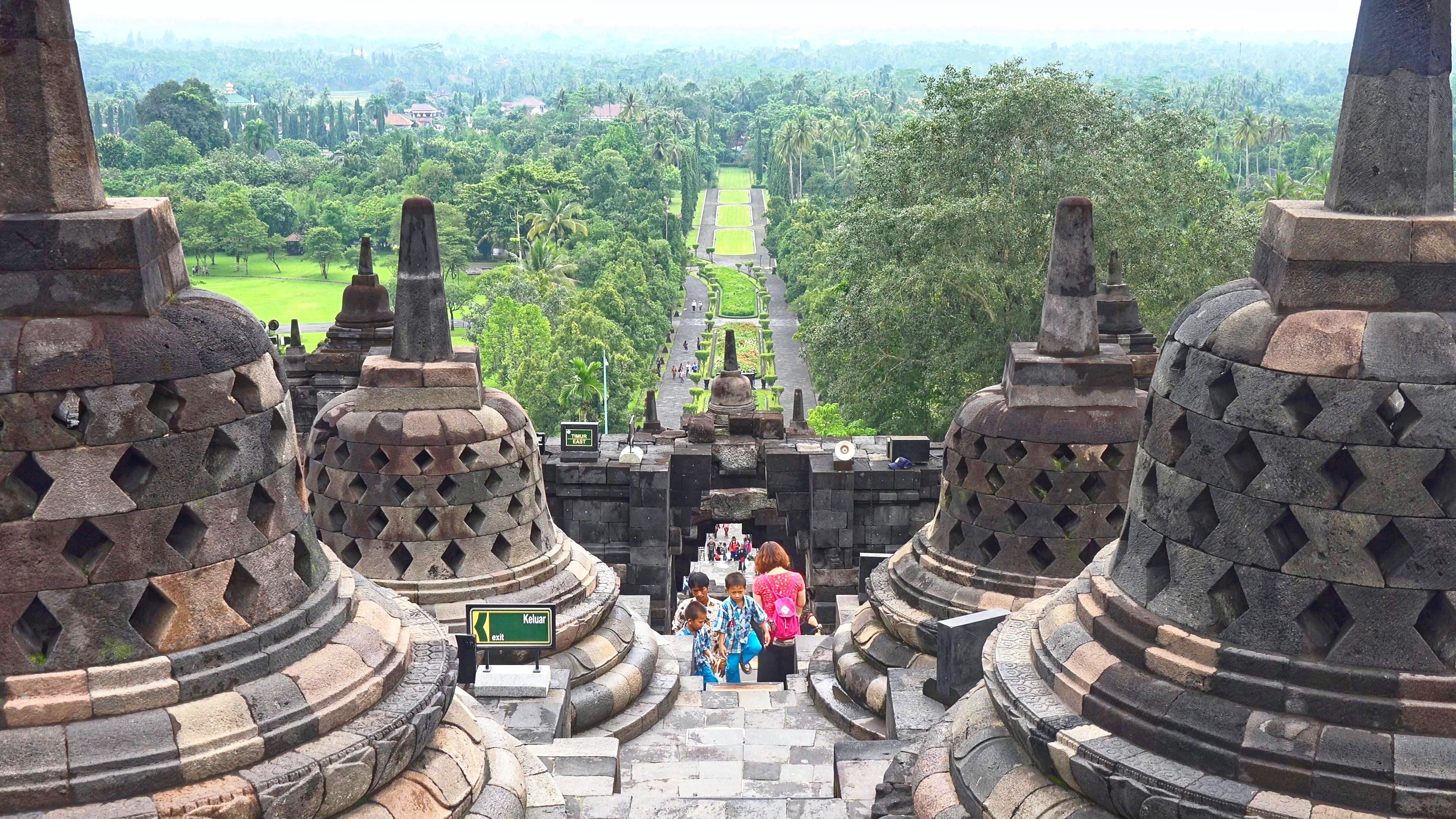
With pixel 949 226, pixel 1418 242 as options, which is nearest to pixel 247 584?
pixel 1418 242

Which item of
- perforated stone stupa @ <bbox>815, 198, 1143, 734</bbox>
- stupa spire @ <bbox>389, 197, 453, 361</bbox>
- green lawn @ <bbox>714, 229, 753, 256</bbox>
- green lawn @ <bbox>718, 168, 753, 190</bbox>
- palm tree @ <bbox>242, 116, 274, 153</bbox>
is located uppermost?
stupa spire @ <bbox>389, 197, 453, 361</bbox>

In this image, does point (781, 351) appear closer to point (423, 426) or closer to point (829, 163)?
point (829, 163)

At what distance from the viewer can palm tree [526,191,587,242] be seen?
7988cm

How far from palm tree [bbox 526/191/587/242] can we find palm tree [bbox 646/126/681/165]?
18538 millimetres

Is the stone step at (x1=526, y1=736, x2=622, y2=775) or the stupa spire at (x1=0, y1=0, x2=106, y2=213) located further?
the stone step at (x1=526, y1=736, x2=622, y2=775)

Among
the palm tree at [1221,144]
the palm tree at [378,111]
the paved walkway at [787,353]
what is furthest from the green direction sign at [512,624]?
the palm tree at [378,111]

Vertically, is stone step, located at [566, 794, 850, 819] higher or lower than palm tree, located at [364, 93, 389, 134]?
higher

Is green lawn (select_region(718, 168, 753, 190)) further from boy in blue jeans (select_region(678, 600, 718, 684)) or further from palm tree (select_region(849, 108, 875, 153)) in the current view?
boy in blue jeans (select_region(678, 600, 718, 684))

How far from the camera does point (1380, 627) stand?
5.93 meters

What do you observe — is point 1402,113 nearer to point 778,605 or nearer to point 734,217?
point 778,605

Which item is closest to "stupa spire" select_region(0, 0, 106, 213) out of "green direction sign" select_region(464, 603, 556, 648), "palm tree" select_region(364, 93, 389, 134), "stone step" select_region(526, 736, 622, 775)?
"stone step" select_region(526, 736, 622, 775)

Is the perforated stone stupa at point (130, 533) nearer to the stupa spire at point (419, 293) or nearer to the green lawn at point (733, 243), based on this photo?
the stupa spire at point (419, 293)

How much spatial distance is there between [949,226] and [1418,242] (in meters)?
25.6

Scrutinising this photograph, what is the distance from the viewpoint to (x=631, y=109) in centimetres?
14975
